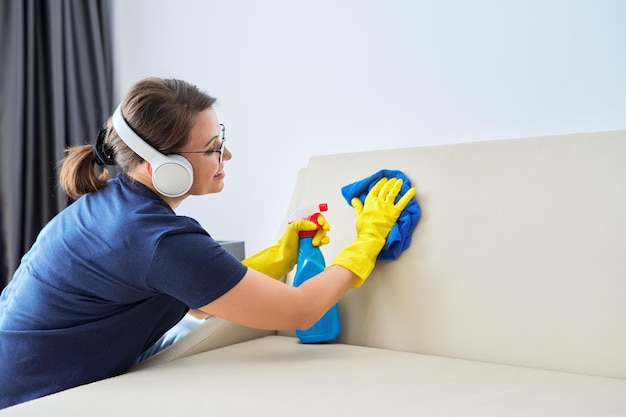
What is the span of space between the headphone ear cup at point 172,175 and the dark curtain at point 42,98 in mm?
1472

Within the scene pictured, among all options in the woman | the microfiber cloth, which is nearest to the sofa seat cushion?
the woman

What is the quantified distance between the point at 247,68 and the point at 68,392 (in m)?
1.51

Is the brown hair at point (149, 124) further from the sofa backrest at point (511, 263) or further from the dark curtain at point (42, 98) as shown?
the dark curtain at point (42, 98)

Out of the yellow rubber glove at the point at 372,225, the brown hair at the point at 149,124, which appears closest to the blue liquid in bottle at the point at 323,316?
the yellow rubber glove at the point at 372,225

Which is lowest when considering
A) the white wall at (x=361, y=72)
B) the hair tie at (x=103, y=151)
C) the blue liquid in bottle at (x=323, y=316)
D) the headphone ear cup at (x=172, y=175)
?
the blue liquid in bottle at (x=323, y=316)

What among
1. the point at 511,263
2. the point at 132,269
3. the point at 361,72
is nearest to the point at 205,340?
the point at 132,269

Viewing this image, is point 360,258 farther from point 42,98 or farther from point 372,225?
point 42,98

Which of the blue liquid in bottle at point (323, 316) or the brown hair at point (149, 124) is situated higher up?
the brown hair at point (149, 124)

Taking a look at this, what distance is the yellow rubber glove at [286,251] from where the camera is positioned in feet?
5.08

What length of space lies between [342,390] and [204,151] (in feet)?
1.90

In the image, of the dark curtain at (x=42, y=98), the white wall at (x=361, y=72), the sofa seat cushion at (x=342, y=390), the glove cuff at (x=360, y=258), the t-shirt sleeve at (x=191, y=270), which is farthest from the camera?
the dark curtain at (x=42, y=98)

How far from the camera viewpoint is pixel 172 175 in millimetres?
1271

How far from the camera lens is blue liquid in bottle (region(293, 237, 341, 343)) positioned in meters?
1.52

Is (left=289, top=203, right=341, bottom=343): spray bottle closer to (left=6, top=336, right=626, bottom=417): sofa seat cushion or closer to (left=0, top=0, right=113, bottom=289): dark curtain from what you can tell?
(left=6, top=336, right=626, bottom=417): sofa seat cushion
